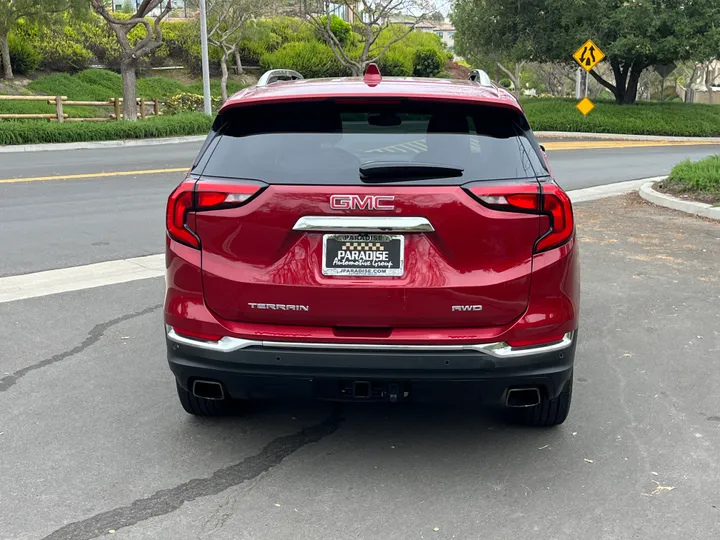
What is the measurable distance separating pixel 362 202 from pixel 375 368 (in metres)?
0.71

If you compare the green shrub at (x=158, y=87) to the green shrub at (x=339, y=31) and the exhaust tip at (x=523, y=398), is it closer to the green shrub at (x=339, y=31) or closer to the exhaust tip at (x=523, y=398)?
the green shrub at (x=339, y=31)

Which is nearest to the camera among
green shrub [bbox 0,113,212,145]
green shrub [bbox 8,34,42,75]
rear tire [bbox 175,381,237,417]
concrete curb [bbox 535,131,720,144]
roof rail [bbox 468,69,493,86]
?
rear tire [bbox 175,381,237,417]

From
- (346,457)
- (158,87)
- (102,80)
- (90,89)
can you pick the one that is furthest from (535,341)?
(158,87)

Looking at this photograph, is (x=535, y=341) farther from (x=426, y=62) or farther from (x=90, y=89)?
A: (x=426, y=62)

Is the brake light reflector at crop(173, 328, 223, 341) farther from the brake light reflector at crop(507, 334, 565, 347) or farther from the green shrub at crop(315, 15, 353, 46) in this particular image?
the green shrub at crop(315, 15, 353, 46)

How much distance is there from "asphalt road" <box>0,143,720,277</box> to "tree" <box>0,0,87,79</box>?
13.4 metres

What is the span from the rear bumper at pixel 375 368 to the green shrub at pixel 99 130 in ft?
74.4

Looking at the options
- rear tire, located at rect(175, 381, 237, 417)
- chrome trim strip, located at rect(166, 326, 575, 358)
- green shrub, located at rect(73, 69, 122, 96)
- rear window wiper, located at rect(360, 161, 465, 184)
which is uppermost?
rear window wiper, located at rect(360, 161, 465, 184)

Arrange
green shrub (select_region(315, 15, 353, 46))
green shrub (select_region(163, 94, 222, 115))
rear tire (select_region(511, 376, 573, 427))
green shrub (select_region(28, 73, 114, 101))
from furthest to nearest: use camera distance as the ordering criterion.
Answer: green shrub (select_region(315, 15, 353, 46)) → green shrub (select_region(28, 73, 114, 101)) → green shrub (select_region(163, 94, 222, 115)) → rear tire (select_region(511, 376, 573, 427))

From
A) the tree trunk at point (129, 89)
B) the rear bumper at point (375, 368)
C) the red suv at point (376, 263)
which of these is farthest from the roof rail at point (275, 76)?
the tree trunk at point (129, 89)

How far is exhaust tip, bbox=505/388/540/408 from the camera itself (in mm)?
3643

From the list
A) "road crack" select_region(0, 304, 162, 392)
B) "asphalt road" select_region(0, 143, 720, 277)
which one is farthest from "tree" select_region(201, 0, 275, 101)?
"road crack" select_region(0, 304, 162, 392)

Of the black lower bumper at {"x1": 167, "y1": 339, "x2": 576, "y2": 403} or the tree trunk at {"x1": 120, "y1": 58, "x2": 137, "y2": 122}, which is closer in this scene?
the black lower bumper at {"x1": 167, "y1": 339, "x2": 576, "y2": 403}

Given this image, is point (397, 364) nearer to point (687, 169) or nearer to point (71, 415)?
point (71, 415)
